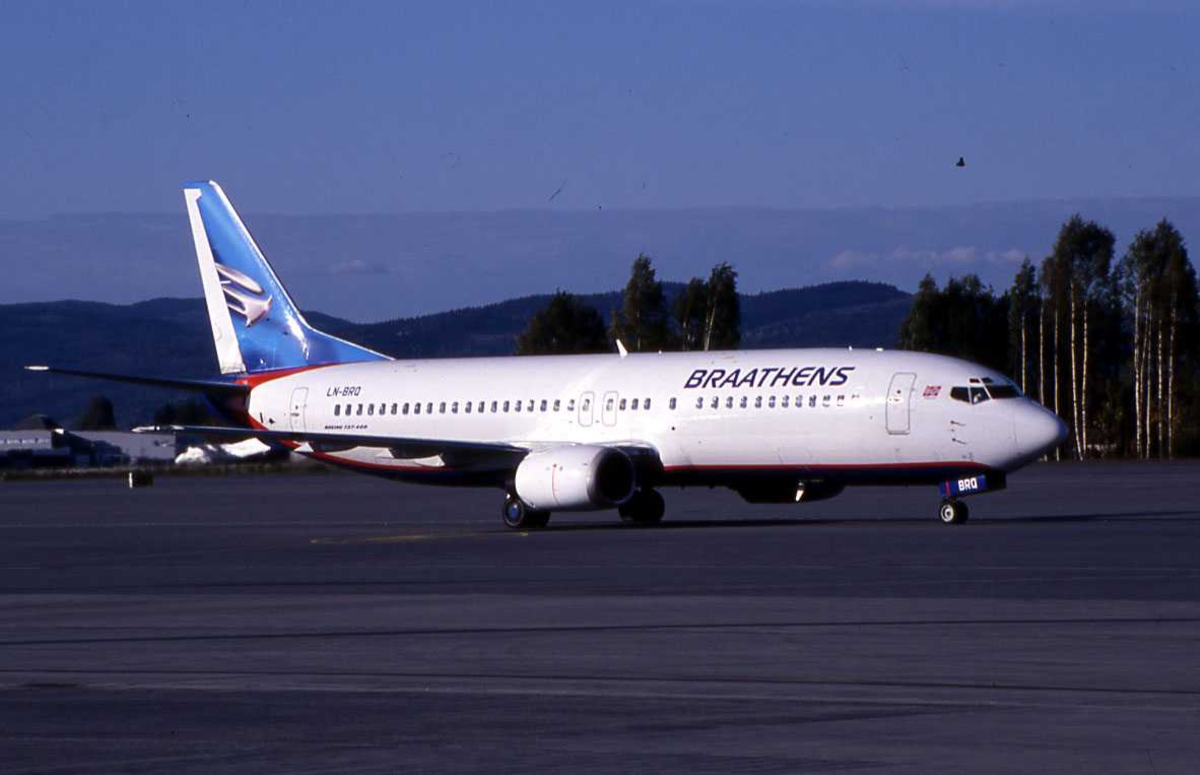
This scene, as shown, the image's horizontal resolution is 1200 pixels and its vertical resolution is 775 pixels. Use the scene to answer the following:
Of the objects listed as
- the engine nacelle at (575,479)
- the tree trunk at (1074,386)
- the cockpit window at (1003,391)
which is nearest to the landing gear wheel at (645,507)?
the engine nacelle at (575,479)

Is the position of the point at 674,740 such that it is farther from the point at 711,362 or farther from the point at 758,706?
the point at 711,362

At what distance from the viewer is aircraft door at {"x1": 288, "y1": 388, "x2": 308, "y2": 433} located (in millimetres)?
48781

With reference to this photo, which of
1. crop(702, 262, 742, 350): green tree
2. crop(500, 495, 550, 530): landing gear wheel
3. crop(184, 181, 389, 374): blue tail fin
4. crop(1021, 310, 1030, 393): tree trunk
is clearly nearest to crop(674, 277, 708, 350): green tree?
crop(702, 262, 742, 350): green tree

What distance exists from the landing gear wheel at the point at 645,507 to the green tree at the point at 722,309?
86.1m

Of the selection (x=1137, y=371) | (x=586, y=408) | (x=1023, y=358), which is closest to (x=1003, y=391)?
(x=586, y=408)

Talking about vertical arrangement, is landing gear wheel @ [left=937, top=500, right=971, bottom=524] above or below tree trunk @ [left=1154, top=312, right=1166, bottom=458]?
below

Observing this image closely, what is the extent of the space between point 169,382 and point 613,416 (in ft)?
34.4

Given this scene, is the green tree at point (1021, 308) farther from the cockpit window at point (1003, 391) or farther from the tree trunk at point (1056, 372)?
the cockpit window at point (1003, 391)

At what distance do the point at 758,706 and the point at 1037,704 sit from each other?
1.81 metres

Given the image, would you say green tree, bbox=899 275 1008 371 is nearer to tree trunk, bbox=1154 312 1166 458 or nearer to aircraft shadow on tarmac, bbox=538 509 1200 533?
tree trunk, bbox=1154 312 1166 458

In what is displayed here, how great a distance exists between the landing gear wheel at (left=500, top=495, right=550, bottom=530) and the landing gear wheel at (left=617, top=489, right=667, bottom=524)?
6.35ft

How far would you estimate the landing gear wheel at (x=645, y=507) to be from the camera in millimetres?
42781

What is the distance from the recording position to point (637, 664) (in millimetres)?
16062

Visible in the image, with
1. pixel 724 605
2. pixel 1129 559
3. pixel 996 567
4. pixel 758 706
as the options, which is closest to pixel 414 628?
pixel 724 605
